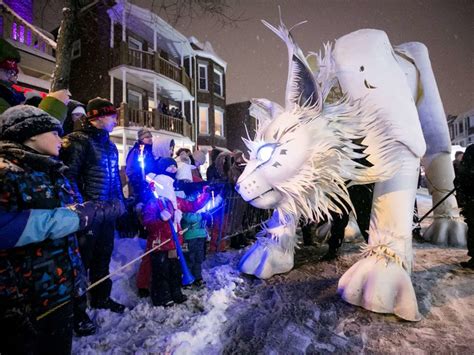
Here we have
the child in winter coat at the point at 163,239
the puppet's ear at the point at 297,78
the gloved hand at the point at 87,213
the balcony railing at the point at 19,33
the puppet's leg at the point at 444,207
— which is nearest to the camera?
the gloved hand at the point at 87,213

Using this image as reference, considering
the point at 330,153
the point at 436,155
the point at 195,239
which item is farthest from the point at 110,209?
the point at 436,155

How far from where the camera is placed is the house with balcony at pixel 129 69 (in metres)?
12.9

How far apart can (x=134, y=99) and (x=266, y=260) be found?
13.8 meters

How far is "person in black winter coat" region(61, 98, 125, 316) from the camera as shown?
8.57 feet

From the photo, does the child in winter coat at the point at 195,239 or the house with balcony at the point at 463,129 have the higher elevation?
the house with balcony at the point at 463,129

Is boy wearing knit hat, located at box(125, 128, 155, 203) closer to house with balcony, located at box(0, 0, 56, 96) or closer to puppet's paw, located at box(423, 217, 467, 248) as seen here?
puppet's paw, located at box(423, 217, 467, 248)

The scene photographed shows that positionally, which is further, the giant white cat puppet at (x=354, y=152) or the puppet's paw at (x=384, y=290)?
the giant white cat puppet at (x=354, y=152)

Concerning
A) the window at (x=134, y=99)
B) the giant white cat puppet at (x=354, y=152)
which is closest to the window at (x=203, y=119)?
the window at (x=134, y=99)

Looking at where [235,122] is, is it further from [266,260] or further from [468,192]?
[266,260]

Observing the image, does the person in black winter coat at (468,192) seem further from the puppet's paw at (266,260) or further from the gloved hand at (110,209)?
the gloved hand at (110,209)

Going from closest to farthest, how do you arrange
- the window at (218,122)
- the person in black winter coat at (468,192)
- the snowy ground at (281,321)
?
the snowy ground at (281,321) < the person in black winter coat at (468,192) < the window at (218,122)

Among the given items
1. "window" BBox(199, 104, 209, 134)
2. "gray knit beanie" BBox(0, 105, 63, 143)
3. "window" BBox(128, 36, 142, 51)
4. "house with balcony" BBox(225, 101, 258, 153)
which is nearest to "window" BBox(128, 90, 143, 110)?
"window" BBox(128, 36, 142, 51)

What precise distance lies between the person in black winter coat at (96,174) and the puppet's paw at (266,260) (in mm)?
1507

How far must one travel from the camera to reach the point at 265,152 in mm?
2699
